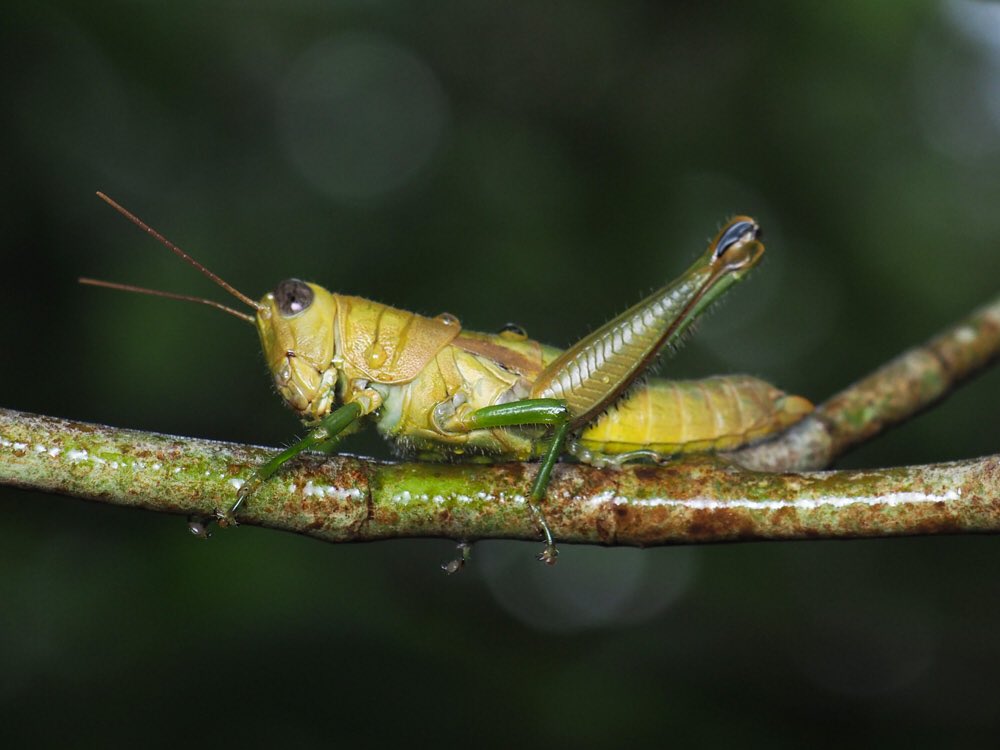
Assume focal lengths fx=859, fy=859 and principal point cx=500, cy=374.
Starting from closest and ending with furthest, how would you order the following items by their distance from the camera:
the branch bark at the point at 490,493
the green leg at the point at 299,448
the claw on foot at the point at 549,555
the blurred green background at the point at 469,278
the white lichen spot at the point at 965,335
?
1. the branch bark at the point at 490,493
2. the green leg at the point at 299,448
3. the claw on foot at the point at 549,555
4. the white lichen spot at the point at 965,335
5. the blurred green background at the point at 469,278

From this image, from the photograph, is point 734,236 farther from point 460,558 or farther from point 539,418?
point 460,558

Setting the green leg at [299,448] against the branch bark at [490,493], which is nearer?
the branch bark at [490,493]

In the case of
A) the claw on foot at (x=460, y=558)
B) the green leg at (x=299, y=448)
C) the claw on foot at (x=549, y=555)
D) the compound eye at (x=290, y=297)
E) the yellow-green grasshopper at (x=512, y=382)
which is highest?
the compound eye at (x=290, y=297)

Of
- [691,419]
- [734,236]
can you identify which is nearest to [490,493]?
[691,419]

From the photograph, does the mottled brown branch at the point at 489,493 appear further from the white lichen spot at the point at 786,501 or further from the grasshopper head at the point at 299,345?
the grasshopper head at the point at 299,345

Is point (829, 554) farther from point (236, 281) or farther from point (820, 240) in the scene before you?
point (236, 281)

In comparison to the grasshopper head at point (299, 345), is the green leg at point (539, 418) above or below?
below

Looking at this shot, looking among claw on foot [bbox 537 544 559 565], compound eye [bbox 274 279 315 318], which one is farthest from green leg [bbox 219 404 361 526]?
claw on foot [bbox 537 544 559 565]

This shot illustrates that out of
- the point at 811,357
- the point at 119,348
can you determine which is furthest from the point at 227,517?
the point at 811,357

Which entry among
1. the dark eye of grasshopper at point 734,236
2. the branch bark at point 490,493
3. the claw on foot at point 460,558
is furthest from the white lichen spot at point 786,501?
the dark eye of grasshopper at point 734,236
